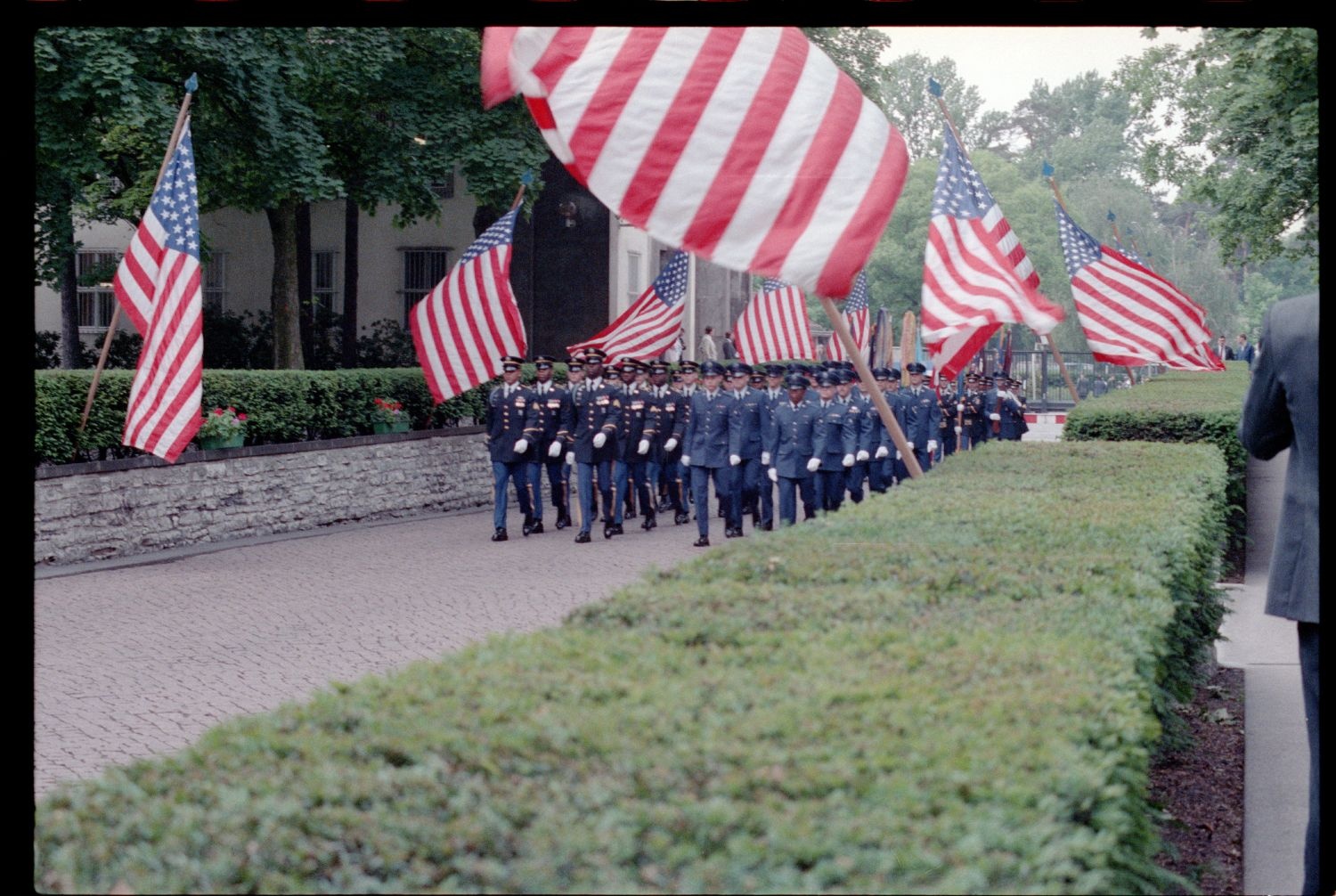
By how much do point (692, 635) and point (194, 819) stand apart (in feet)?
5.48

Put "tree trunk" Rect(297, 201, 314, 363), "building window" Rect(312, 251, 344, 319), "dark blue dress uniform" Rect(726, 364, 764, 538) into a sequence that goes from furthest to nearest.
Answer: "building window" Rect(312, 251, 344, 319), "tree trunk" Rect(297, 201, 314, 363), "dark blue dress uniform" Rect(726, 364, 764, 538)

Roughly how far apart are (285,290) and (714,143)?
19123mm

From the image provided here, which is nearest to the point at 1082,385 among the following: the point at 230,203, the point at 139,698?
the point at 230,203

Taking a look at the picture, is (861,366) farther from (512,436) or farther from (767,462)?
(512,436)

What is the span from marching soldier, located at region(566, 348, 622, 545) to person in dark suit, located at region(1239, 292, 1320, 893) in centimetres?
1281

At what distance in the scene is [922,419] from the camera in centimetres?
2092


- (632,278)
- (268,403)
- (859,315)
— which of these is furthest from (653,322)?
(632,278)

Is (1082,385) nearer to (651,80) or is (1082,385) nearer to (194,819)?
(651,80)

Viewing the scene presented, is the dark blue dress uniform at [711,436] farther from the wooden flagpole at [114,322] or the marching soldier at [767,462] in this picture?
the wooden flagpole at [114,322]

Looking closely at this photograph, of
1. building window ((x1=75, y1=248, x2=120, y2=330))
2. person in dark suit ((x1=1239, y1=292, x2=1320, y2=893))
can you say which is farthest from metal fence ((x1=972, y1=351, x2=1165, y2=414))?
person in dark suit ((x1=1239, y1=292, x2=1320, y2=893))

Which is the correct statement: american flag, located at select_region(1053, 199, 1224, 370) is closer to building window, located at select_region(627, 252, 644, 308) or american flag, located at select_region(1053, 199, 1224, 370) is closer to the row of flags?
the row of flags

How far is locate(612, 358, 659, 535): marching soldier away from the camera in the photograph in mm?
18141

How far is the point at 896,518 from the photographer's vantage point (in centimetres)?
688

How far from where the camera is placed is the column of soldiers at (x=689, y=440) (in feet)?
56.5
